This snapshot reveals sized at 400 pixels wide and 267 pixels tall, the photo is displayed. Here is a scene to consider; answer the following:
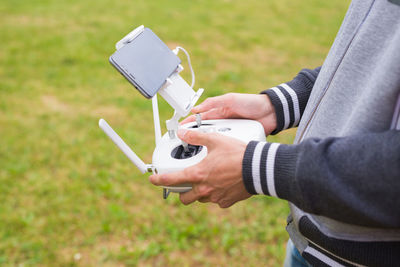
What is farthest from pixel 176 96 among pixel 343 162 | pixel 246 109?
pixel 343 162

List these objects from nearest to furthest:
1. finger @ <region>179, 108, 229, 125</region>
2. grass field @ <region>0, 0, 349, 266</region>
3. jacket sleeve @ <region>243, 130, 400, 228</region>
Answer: jacket sleeve @ <region>243, 130, 400, 228</region> < finger @ <region>179, 108, 229, 125</region> < grass field @ <region>0, 0, 349, 266</region>

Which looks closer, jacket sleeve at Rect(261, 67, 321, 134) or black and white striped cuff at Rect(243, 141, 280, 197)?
black and white striped cuff at Rect(243, 141, 280, 197)

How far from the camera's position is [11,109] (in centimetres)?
320

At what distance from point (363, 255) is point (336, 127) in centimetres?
24

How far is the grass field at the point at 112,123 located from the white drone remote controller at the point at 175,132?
1157mm

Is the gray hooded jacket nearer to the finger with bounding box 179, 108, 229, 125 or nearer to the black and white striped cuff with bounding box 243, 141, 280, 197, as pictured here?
the black and white striped cuff with bounding box 243, 141, 280, 197

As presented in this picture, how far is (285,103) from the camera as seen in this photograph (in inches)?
41.7

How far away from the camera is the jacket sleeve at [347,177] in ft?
2.02

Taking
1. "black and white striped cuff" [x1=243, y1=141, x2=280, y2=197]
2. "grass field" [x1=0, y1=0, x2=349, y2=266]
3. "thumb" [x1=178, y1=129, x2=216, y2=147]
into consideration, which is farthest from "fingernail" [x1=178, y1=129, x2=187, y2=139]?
"grass field" [x1=0, y1=0, x2=349, y2=266]

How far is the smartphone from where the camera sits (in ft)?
2.98

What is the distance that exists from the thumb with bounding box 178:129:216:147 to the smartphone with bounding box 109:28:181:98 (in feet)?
0.39

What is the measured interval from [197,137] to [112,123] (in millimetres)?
2300

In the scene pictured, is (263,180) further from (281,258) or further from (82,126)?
(82,126)

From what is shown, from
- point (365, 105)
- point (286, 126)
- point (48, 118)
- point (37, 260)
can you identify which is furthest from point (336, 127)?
point (48, 118)
